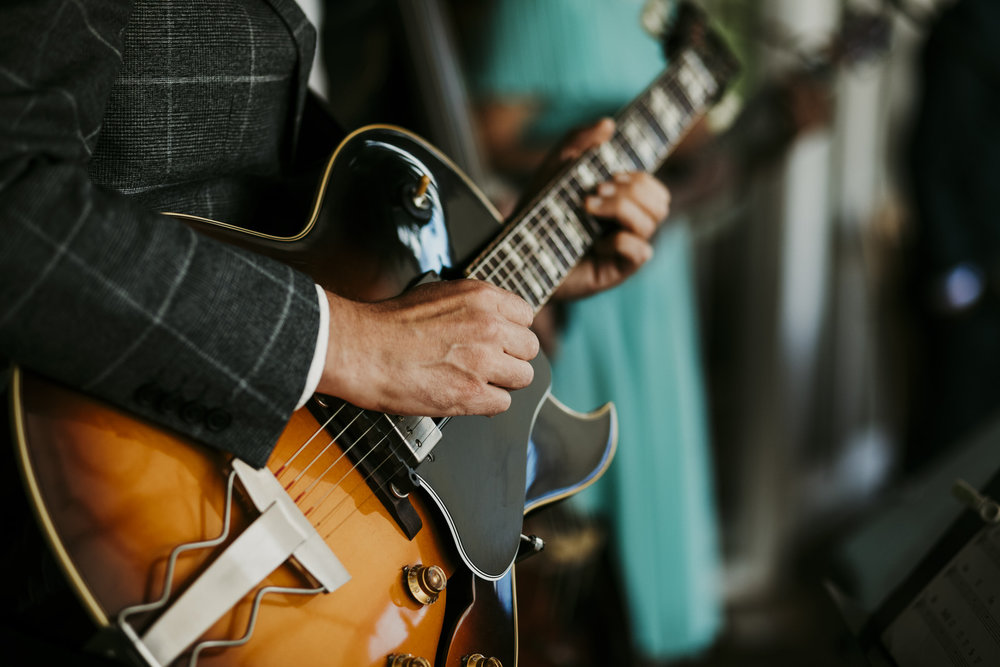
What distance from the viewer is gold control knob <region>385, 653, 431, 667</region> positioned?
0.59 m

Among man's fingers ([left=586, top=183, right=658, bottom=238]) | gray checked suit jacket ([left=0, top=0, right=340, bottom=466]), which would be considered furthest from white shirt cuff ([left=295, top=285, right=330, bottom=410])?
man's fingers ([left=586, top=183, right=658, bottom=238])

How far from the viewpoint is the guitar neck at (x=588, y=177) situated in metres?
0.77

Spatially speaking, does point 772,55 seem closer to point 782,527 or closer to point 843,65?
point 843,65

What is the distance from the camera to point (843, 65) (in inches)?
76.2

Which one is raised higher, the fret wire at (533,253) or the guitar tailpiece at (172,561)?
the guitar tailpiece at (172,561)

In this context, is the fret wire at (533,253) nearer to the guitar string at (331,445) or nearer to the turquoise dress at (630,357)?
the guitar string at (331,445)

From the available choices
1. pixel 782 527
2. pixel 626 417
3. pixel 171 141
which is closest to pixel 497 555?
pixel 171 141

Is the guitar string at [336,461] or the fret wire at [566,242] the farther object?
the fret wire at [566,242]

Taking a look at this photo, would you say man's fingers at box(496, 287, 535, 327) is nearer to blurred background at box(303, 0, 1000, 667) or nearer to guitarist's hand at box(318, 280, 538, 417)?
guitarist's hand at box(318, 280, 538, 417)

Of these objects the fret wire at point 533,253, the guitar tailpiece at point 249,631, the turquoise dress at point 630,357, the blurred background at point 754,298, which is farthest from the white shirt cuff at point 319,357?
the turquoise dress at point 630,357

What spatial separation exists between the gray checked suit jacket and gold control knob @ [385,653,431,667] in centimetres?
20

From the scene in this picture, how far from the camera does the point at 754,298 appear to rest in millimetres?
2373

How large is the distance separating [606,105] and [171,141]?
1.26 meters

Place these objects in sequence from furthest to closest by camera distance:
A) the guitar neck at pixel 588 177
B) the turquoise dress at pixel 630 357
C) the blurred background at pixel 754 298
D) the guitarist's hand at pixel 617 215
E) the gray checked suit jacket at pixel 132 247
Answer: the turquoise dress at pixel 630 357 → the blurred background at pixel 754 298 → the guitarist's hand at pixel 617 215 → the guitar neck at pixel 588 177 → the gray checked suit jacket at pixel 132 247
